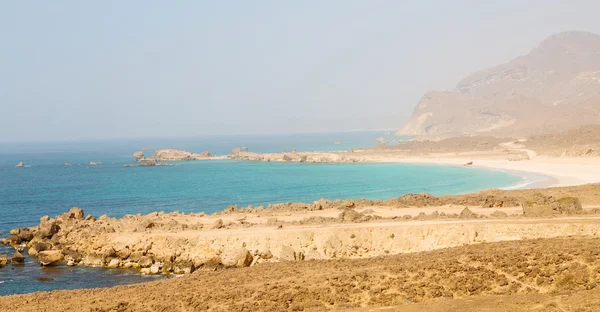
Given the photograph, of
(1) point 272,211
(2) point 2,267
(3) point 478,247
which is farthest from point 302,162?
(3) point 478,247

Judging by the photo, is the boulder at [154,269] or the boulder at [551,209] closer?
the boulder at [154,269]

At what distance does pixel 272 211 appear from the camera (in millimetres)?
38344

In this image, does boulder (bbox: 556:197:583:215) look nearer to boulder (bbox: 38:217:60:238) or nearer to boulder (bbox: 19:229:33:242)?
boulder (bbox: 38:217:60:238)

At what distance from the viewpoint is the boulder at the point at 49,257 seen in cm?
2919

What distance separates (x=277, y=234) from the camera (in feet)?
92.9

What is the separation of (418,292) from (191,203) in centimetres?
4030

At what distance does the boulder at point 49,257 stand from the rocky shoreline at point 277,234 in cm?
5

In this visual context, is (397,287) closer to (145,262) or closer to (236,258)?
(236,258)

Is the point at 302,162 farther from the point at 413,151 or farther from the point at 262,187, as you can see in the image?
the point at 262,187

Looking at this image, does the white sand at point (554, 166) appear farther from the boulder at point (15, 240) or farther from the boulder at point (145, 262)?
the boulder at point (15, 240)

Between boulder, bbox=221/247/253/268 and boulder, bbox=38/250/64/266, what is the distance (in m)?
9.89

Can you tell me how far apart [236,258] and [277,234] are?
3173mm

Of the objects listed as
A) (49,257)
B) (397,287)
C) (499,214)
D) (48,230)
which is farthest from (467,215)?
(48,230)

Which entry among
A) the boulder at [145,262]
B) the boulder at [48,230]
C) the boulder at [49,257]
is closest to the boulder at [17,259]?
the boulder at [49,257]
